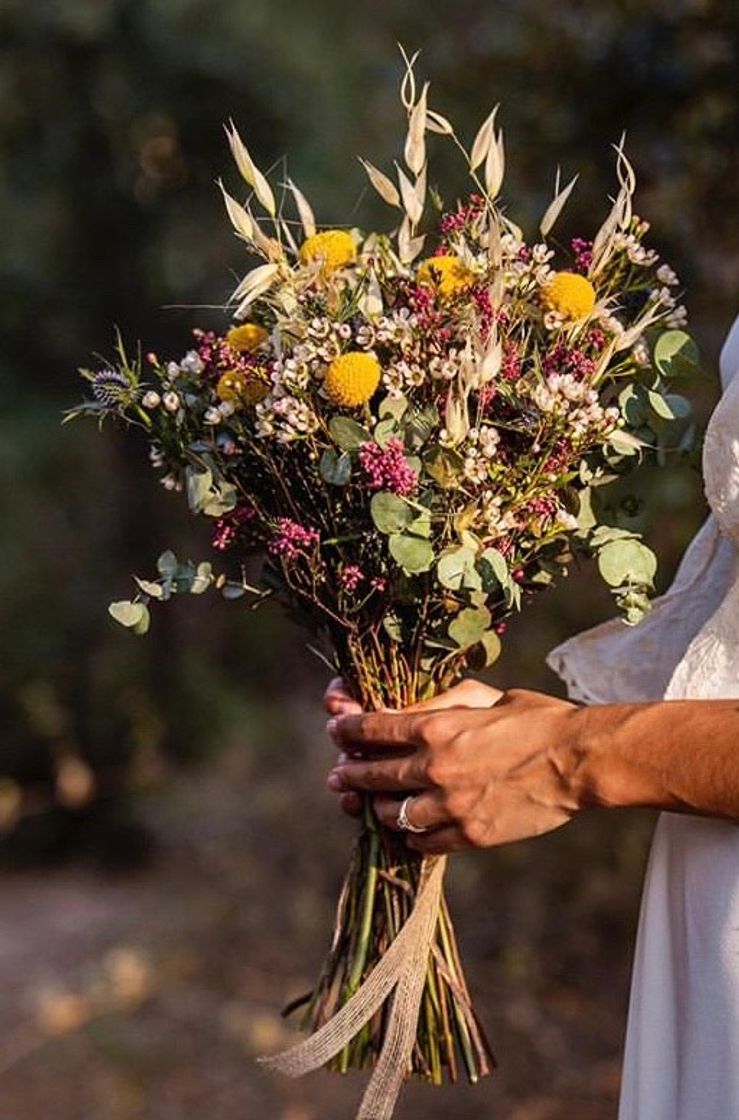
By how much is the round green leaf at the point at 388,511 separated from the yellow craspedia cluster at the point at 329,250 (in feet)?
0.99

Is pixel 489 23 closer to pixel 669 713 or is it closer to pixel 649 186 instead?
pixel 649 186

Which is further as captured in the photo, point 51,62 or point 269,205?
point 51,62

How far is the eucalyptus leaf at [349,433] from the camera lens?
5.54 ft

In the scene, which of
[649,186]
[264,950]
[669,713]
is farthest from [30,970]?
[669,713]

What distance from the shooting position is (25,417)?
6730 millimetres

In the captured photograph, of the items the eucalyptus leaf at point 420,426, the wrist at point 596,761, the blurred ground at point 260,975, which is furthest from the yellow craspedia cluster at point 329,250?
the blurred ground at point 260,975

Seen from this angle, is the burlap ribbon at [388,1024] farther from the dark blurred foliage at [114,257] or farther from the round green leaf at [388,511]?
the dark blurred foliage at [114,257]

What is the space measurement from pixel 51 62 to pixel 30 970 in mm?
3728

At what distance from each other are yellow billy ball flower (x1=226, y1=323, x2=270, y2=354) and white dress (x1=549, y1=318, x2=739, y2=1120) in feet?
1.72

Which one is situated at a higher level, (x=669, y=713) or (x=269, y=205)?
(x=269, y=205)

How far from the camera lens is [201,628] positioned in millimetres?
7715

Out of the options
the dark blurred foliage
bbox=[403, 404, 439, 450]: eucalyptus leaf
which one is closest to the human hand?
bbox=[403, 404, 439, 450]: eucalyptus leaf

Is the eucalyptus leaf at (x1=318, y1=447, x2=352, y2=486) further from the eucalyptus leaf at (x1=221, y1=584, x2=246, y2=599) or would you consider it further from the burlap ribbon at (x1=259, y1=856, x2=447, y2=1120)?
the burlap ribbon at (x1=259, y1=856, x2=447, y2=1120)

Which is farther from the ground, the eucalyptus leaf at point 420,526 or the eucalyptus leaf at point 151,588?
the eucalyptus leaf at point 420,526
